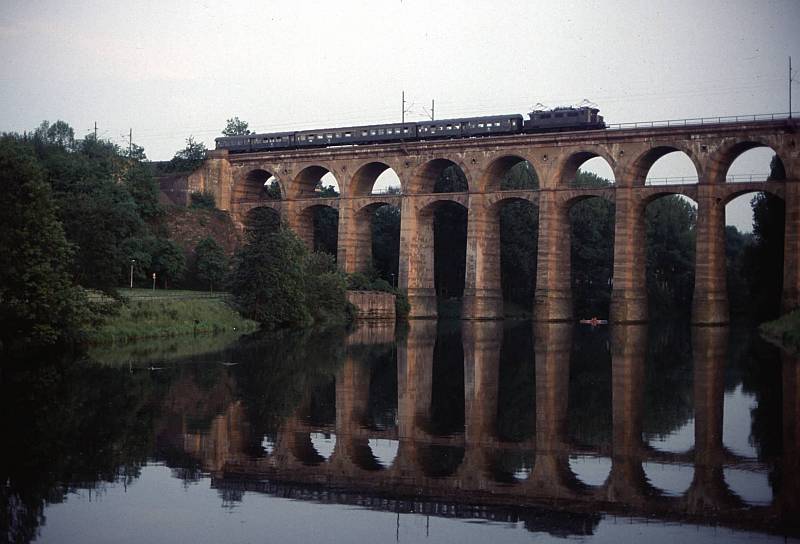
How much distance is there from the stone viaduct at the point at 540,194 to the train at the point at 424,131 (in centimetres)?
107

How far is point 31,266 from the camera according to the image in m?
30.6

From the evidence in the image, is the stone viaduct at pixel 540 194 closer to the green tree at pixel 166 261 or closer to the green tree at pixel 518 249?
the green tree at pixel 166 261

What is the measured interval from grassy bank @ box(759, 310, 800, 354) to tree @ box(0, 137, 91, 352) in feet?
83.1

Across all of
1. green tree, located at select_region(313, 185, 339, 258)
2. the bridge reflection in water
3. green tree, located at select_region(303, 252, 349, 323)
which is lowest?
the bridge reflection in water

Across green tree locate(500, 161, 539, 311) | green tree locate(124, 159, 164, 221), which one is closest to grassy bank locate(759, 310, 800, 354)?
green tree locate(500, 161, 539, 311)

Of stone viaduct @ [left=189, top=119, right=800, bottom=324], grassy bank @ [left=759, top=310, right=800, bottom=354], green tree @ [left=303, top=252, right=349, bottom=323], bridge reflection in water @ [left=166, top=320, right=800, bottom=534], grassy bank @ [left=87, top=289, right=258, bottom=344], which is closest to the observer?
bridge reflection in water @ [left=166, top=320, right=800, bottom=534]

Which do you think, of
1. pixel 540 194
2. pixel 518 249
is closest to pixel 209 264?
pixel 540 194

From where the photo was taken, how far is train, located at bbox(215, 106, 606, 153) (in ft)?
209

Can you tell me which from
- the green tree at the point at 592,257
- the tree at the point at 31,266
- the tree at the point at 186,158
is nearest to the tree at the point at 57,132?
the tree at the point at 186,158

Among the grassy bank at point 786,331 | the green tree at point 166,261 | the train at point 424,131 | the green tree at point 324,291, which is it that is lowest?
the grassy bank at point 786,331

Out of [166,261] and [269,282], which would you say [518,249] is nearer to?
[166,261]

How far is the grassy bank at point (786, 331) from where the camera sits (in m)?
42.2

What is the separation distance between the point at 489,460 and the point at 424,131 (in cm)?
5392

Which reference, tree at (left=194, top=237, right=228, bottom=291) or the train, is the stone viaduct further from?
tree at (left=194, top=237, right=228, bottom=291)
